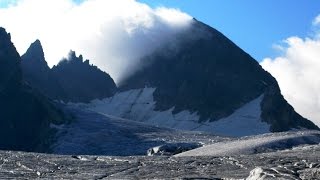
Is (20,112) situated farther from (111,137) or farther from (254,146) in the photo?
(254,146)

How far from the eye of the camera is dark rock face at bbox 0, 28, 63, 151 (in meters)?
165

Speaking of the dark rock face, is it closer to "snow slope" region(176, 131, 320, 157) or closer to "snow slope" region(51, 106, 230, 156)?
"snow slope" region(51, 106, 230, 156)

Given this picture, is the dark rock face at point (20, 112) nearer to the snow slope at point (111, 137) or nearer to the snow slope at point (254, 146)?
the snow slope at point (111, 137)

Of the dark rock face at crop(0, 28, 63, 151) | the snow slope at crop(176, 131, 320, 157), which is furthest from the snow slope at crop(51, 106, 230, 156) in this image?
the snow slope at crop(176, 131, 320, 157)

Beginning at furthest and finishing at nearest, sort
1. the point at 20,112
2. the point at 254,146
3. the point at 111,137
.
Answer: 1. the point at 20,112
2. the point at 111,137
3. the point at 254,146

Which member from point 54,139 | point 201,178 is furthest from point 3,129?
point 201,178

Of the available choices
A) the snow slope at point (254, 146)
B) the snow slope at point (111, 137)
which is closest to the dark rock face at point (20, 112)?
the snow slope at point (111, 137)

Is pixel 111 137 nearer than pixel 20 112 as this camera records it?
Yes

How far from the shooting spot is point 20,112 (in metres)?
172

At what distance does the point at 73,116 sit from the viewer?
17700 centimetres

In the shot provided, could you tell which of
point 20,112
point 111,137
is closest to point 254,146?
point 111,137

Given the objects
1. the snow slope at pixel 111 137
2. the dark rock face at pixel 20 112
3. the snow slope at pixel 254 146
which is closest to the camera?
the snow slope at pixel 254 146

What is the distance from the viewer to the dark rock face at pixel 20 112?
165m

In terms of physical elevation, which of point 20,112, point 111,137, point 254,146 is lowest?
point 254,146
